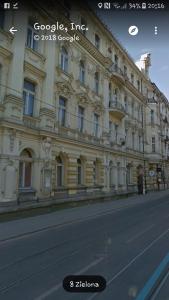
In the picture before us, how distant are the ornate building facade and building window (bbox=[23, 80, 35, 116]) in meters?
0.03

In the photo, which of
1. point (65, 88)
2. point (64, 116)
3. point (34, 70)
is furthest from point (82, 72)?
point (34, 70)

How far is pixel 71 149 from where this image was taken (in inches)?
600

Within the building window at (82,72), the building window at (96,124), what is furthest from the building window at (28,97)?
the building window at (96,124)

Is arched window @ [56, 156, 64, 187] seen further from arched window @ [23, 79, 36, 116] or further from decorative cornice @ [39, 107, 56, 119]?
arched window @ [23, 79, 36, 116]

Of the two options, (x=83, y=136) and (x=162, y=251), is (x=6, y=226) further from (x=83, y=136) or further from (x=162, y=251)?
(x=83, y=136)

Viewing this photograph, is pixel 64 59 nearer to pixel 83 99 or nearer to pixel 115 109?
pixel 83 99

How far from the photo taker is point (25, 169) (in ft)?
40.2

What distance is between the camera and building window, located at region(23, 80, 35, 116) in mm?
12419

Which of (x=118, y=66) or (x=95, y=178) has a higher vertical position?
(x=118, y=66)

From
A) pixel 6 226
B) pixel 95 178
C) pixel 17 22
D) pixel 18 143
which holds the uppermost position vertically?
pixel 17 22

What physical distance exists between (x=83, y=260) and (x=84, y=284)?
3.24 meters

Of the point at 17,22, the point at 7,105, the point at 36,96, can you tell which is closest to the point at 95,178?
the point at 36,96

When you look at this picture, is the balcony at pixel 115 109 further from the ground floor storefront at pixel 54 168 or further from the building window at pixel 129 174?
the building window at pixel 129 174

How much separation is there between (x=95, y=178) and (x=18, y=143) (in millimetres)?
8429
